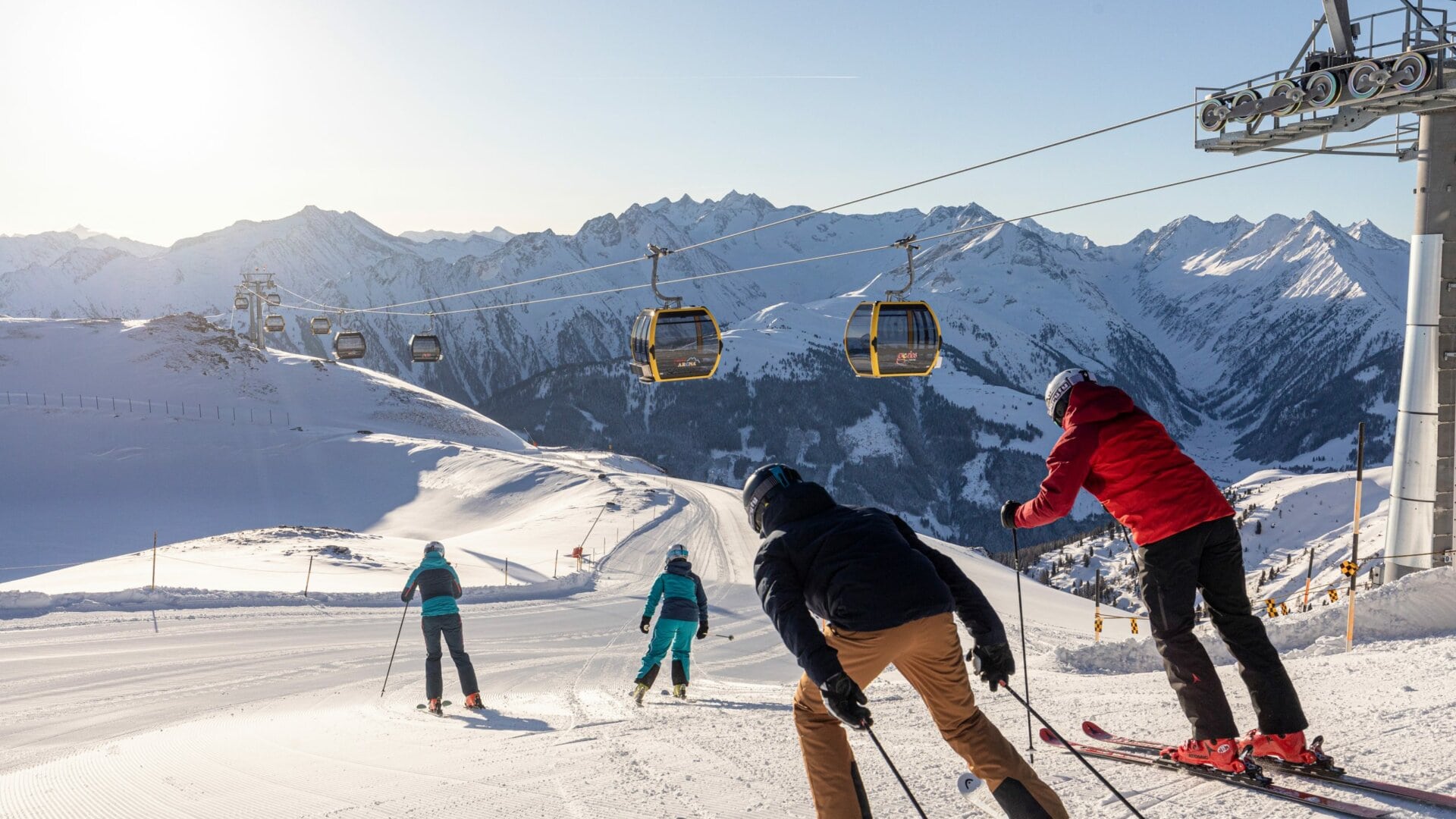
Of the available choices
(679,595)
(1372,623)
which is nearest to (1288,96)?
(1372,623)

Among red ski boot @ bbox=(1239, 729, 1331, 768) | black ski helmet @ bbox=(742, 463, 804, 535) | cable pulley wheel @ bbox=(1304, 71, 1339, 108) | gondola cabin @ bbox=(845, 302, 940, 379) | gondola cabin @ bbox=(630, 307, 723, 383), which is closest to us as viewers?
black ski helmet @ bbox=(742, 463, 804, 535)

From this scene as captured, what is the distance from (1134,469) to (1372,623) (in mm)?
5595

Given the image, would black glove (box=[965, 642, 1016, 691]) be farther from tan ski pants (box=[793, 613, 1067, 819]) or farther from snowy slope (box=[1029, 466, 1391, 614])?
snowy slope (box=[1029, 466, 1391, 614])

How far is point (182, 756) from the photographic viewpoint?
6852 mm

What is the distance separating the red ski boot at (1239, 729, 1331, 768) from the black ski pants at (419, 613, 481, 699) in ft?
24.1

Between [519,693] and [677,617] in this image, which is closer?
[677,617]

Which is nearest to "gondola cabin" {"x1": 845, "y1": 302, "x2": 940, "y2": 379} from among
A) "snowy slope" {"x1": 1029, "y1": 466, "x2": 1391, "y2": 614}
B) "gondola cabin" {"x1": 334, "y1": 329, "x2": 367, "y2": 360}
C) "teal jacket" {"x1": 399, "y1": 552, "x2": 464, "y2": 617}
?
"teal jacket" {"x1": 399, "y1": 552, "x2": 464, "y2": 617}

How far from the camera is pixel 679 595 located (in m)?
10.0

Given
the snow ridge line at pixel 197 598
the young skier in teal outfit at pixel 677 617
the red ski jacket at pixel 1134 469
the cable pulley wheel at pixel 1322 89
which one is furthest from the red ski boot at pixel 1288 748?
the snow ridge line at pixel 197 598

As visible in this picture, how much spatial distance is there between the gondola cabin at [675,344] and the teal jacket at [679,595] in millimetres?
5525

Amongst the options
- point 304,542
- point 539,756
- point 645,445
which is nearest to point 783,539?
point 539,756

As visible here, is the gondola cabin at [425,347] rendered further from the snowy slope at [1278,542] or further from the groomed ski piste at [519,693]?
the snowy slope at [1278,542]

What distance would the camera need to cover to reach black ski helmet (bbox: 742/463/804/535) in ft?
13.6

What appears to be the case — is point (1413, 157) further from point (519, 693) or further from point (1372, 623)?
point (519, 693)
